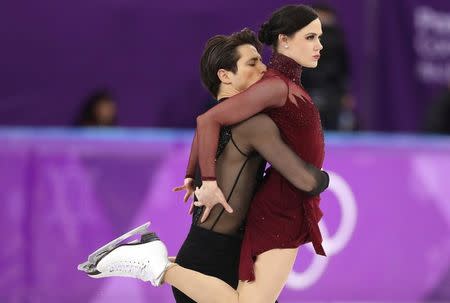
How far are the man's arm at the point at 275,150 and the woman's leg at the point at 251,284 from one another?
306 mm

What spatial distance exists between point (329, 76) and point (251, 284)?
4.39 metres

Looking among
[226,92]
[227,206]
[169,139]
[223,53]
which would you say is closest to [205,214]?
[227,206]

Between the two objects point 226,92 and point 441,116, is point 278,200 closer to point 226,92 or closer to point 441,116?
point 226,92

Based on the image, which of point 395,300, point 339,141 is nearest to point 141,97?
point 339,141

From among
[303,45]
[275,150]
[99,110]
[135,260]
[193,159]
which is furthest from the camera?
[99,110]

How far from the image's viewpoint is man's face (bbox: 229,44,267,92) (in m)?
4.18

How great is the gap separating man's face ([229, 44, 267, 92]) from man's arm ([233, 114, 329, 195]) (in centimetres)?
28

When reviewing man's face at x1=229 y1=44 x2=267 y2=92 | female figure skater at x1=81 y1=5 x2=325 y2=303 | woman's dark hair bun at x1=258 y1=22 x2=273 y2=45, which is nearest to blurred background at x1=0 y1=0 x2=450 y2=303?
female figure skater at x1=81 y1=5 x2=325 y2=303

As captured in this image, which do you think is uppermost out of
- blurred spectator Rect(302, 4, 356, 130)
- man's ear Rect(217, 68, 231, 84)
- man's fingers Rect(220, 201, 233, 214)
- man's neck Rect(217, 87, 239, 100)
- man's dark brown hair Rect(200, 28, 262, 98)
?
man's dark brown hair Rect(200, 28, 262, 98)

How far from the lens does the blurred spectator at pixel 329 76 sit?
8039 millimetres

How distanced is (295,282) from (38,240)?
5.56 feet

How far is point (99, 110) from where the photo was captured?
8.11 m

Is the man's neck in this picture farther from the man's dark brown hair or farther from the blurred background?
the blurred background

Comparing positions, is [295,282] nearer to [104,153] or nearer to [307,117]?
[104,153]
